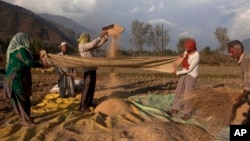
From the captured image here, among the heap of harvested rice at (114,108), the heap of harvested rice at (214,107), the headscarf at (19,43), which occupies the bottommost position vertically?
the heap of harvested rice at (114,108)

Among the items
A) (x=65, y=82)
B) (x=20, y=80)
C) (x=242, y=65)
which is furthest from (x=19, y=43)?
(x=242, y=65)

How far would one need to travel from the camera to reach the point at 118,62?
6.76 meters

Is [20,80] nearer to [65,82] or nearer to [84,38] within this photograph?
[84,38]

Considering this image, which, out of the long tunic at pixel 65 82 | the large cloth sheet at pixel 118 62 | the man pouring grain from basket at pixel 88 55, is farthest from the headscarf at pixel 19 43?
the long tunic at pixel 65 82

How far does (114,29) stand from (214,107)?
10.3 ft

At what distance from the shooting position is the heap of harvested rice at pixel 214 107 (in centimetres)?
483

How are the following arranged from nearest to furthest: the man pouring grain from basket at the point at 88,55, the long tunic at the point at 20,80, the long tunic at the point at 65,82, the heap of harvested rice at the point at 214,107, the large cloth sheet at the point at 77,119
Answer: the heap of harvested rice at the point at 214,107, the large cloth sheet at the point at 77,119, the long tunic at the point at 20,80, the man pouring grain from basket at the point at 88,55, the long tunic at the point at 65,82

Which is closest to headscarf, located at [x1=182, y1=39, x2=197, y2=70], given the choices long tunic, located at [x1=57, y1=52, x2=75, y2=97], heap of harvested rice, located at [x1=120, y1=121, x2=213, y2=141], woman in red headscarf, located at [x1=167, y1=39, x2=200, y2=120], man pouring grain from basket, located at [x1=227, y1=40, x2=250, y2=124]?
woman in red headscarf, located at [x1=167, y1=39, x2=200, y2=120]

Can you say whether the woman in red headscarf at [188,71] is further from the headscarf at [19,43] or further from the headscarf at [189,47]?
the headscarf at [19,43]

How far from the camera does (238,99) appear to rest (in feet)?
15.4

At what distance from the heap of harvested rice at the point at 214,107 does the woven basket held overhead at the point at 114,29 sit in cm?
275

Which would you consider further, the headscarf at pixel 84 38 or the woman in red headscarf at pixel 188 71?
the headscarf at pixel 84 38

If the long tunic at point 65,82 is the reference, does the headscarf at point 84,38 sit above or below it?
above

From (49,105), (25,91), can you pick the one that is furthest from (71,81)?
(25,91)
